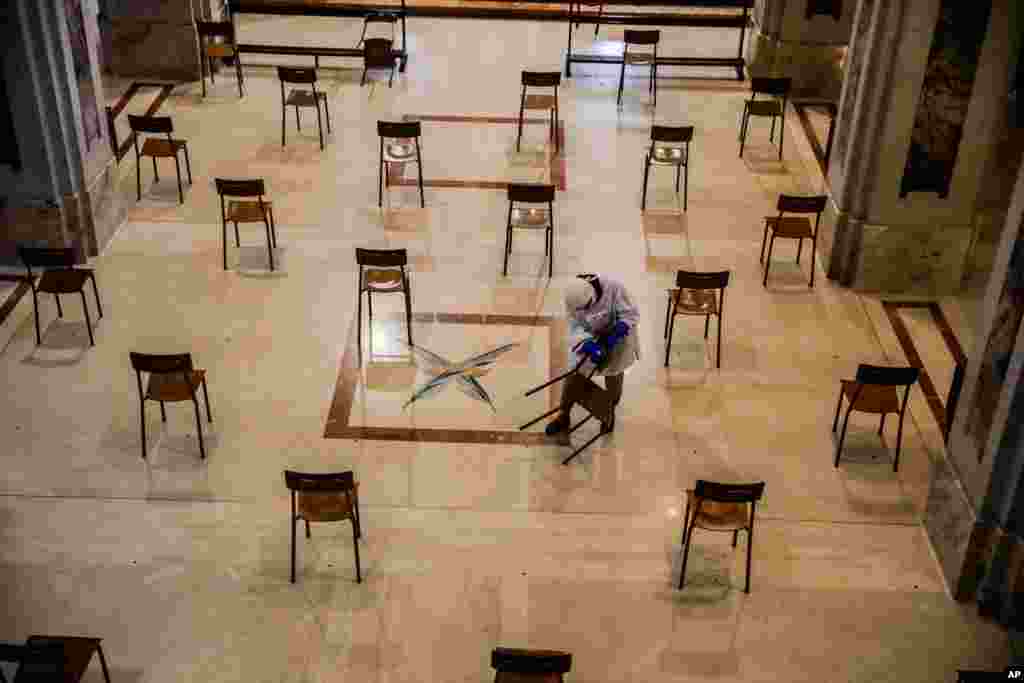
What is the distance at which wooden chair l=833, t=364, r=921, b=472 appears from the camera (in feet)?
29.5

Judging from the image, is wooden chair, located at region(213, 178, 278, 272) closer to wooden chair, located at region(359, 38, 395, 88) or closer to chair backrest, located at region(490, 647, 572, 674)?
wooden chair, located at region(359, 38, 395, 88)

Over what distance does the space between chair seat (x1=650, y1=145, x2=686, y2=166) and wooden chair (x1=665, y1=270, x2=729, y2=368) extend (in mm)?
2463

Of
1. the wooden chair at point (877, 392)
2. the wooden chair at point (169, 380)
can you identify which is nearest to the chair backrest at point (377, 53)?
the wooden chair at point (169, 380)

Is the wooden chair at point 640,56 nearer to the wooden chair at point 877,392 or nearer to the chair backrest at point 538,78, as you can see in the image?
the chair backrest at point 538,78

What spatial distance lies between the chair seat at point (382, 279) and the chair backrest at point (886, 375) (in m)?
4.00

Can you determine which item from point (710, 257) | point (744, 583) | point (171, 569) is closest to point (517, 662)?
point (744, 583)

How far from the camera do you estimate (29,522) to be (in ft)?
27.8

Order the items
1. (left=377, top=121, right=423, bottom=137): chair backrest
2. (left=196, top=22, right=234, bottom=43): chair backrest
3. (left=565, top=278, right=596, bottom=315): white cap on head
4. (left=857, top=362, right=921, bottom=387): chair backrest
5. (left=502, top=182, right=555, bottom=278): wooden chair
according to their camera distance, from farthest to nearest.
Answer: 1. (left=196, top=22, right=234, bottom=43): chair backrest
2. (left=377, top=121, right=423, bottom=137): chair backrest
3. (left=502, top=182, right=555, bottom=278): wooden chair
4. (left=857, top=362, right=921, bottom=387): chair backrest
5. (left=565, top=278, right=596, bottom=315): white cap on head

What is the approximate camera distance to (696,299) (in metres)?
10.6

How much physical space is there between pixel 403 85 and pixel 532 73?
262 cm

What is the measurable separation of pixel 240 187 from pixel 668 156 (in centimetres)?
468

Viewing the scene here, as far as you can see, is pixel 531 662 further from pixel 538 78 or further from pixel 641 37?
pixel 641 37

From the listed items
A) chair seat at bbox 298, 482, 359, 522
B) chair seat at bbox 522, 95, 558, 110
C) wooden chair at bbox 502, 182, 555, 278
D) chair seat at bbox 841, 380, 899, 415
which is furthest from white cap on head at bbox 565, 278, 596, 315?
chair seat at bbox 522, 95, 558, 110

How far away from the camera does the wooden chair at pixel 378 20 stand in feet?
53.9
